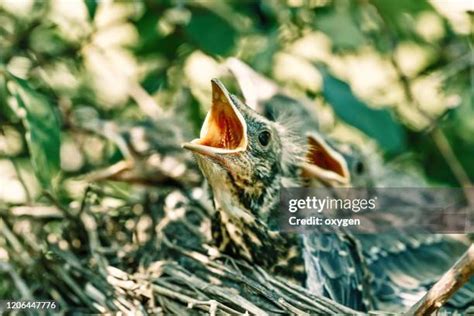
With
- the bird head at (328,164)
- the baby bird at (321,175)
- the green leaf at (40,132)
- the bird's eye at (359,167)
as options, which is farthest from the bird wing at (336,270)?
the green leaf at (40,132)

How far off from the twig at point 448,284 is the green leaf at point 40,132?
1.72 ft

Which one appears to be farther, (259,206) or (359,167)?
(359,167)

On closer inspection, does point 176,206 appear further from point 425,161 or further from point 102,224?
point 425,161

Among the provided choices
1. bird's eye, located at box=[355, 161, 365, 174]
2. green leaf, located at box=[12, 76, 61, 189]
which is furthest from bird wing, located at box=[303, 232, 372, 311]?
green leaf, located at box=[12, 76, 61, 189]

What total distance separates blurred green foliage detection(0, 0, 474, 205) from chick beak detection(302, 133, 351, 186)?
0.06 metres

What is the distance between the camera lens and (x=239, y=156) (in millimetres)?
1427

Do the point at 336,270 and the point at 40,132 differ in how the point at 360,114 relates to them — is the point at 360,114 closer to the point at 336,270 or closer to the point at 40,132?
the point at 336,270

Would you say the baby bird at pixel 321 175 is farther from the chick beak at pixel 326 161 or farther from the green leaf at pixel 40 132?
the green leaf at pixel 40 132

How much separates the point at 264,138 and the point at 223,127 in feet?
0.22

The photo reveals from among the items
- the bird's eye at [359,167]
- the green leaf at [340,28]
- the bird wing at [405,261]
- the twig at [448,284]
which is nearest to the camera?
the twig at [448,284]

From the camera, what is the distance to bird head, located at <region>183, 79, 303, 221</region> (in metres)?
1.41

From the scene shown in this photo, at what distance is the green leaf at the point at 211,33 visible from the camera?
161 cm

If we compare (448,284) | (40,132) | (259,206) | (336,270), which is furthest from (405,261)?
(40,132)

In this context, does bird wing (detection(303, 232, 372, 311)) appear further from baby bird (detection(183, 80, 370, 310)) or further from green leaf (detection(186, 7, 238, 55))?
green leaf (detection(186, 7, 238, 55))
